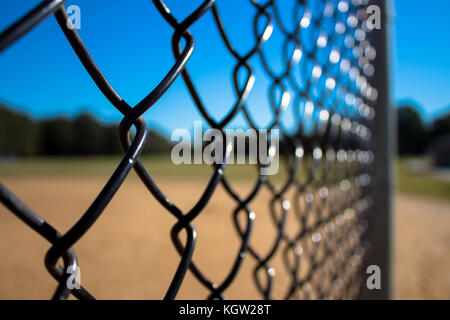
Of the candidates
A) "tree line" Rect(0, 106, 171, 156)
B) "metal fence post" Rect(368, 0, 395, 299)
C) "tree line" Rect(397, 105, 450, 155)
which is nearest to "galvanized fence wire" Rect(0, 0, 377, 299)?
"metal fence post" Rect(368, 0, 395, 299)

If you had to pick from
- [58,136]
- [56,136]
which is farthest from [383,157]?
[56,136]

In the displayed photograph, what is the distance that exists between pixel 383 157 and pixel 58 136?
26701 mm

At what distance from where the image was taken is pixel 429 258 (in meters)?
3.73

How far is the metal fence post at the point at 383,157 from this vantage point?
1.13 metres

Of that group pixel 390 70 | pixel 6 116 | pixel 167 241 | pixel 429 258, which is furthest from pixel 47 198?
pixel 6 116

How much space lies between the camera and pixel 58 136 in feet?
79.1

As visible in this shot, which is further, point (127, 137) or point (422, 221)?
point (422, 221)

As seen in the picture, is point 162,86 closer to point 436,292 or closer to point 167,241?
point 436,292

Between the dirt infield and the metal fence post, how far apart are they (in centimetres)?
124

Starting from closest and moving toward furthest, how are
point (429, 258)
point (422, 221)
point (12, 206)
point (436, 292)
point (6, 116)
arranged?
1. point (12, 206)
2. point (436, 292)
3. point (429, 258)
4. point (422, 221)
5. point (6, 116)

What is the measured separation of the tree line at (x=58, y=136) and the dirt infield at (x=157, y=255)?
62.1 ft

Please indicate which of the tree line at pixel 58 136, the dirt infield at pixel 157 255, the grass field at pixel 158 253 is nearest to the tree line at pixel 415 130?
the grass field at pixel 158 253

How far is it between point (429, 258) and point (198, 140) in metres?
4.33

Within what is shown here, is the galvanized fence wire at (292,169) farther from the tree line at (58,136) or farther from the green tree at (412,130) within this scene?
the green tree at (412,130)
